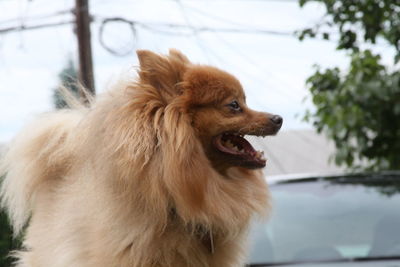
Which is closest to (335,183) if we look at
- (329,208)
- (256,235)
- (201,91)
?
(329,208)

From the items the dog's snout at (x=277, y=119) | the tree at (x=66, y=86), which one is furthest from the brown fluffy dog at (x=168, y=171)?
the tree at (x=66, y=86)

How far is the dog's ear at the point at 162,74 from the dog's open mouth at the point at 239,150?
0.36m

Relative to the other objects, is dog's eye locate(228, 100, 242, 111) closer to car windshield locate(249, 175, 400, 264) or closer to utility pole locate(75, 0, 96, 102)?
car windshield locate(249, 175, 400, 264)

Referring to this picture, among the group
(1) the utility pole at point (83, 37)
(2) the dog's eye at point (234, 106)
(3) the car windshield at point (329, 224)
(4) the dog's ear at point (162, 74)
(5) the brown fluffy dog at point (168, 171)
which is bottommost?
(3) the car windshield at point (329, 224)

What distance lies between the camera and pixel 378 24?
806 centimetres

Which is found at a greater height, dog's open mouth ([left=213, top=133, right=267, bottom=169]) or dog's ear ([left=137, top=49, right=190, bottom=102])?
dog's ear ([left=137, top=49, right=190, bottom=102])

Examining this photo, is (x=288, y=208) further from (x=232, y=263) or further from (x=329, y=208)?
(x=232, y=263)

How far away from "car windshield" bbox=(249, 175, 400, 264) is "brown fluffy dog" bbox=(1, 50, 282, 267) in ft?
3.44

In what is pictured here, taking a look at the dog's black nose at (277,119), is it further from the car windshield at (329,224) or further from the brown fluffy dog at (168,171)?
the car windshield at (329,224)

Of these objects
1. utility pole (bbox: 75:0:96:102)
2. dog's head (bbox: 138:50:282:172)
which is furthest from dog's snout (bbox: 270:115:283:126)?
utility pole (bbox: 75:0:96:102)

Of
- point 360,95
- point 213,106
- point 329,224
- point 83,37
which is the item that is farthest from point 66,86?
point 83,37

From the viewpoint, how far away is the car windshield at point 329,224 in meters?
5.54

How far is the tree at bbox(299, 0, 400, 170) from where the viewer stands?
8.12 meters

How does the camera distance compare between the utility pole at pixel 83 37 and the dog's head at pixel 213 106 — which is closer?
the dog's head at pixel 213 106
